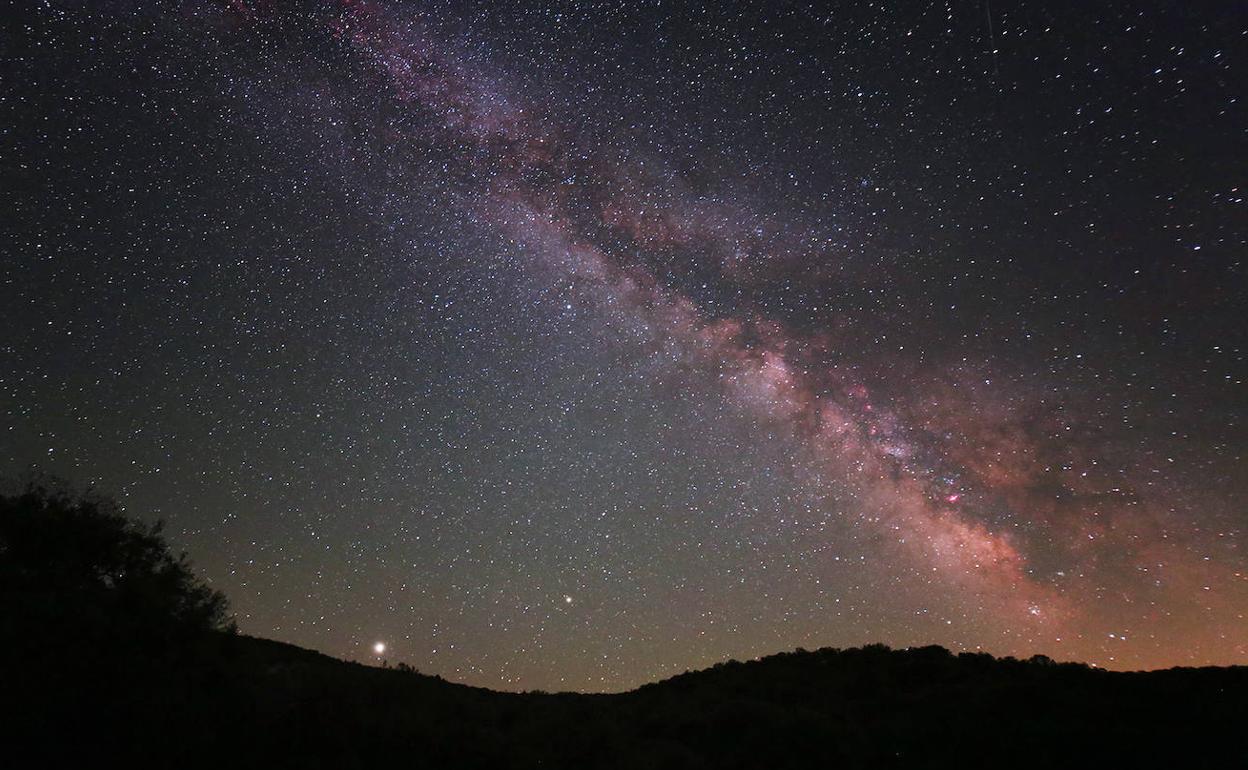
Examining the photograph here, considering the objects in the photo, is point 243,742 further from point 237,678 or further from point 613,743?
point 613,743

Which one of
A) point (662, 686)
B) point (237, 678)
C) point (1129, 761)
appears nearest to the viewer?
point (1129, 761)

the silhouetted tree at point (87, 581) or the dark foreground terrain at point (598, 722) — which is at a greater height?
the silhouetted tree at point (87, 581)

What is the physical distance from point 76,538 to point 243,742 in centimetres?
894

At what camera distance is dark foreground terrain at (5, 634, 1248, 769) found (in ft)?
31.3

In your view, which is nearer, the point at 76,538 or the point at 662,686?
the point at 76,538

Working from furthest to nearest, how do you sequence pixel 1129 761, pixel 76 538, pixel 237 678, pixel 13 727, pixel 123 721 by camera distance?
pixel 76 538 → pixel 237 678 → pixel 1129 761 → pixel 123 721 → pixel 13 727

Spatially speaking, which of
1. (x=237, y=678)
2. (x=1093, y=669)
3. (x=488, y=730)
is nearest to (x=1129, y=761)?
(x=1093, y=669)

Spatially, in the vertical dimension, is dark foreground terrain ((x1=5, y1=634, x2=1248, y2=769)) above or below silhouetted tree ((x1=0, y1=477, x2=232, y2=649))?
below

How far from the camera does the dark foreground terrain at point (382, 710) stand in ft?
31.4

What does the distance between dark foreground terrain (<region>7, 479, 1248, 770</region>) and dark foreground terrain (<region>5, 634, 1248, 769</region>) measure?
35 mm

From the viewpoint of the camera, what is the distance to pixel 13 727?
29.3 feet

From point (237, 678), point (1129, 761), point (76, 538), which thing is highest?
point (76, 538)

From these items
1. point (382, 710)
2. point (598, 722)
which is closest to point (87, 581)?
point (382, 710)

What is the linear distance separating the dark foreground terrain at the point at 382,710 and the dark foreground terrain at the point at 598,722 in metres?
0.04
